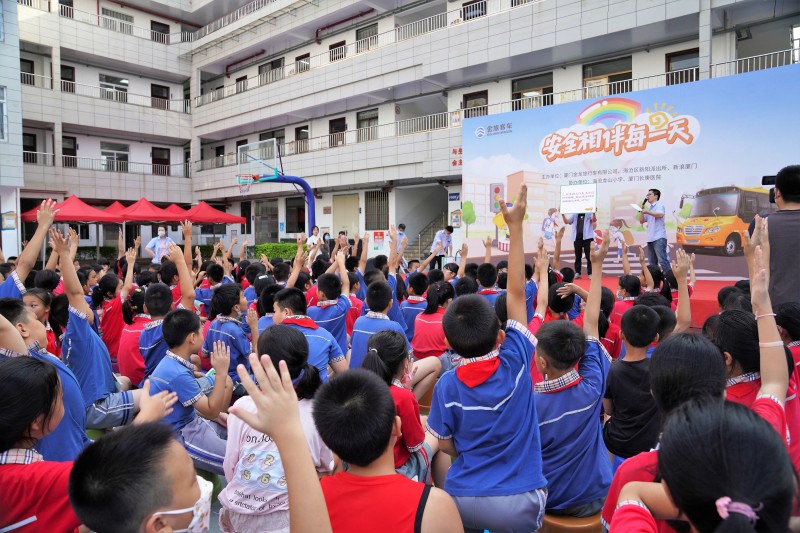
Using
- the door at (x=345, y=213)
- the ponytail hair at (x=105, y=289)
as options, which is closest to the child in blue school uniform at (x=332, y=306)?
the ponytail hair at (x=105, y=289)

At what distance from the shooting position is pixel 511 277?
2.36 m

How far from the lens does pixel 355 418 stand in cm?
164

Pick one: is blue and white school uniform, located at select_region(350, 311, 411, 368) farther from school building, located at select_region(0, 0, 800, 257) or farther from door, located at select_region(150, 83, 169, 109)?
door, located at select_region(150, 83, 169, 109)

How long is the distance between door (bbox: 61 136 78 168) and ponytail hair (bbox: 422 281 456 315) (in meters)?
22.8

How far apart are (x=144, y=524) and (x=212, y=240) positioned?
84.9 ft

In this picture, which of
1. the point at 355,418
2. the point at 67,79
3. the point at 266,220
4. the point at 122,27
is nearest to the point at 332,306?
the point at 355,418

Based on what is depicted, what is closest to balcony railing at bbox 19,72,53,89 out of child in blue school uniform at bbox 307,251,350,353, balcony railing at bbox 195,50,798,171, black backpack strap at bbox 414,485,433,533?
balcony railing at bbox 195,50,798,171

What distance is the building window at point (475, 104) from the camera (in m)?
16.6

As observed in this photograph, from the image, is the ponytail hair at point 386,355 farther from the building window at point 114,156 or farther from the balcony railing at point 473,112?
the building window at point 114,156

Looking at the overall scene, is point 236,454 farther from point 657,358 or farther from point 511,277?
point 657,358

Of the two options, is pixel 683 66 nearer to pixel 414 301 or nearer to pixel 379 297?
pixel 414 301

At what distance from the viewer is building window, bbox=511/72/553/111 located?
50.5 feet

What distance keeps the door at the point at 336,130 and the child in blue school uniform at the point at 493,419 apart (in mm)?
19172

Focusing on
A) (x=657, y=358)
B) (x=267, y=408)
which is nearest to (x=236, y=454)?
(x=267, y=408)
